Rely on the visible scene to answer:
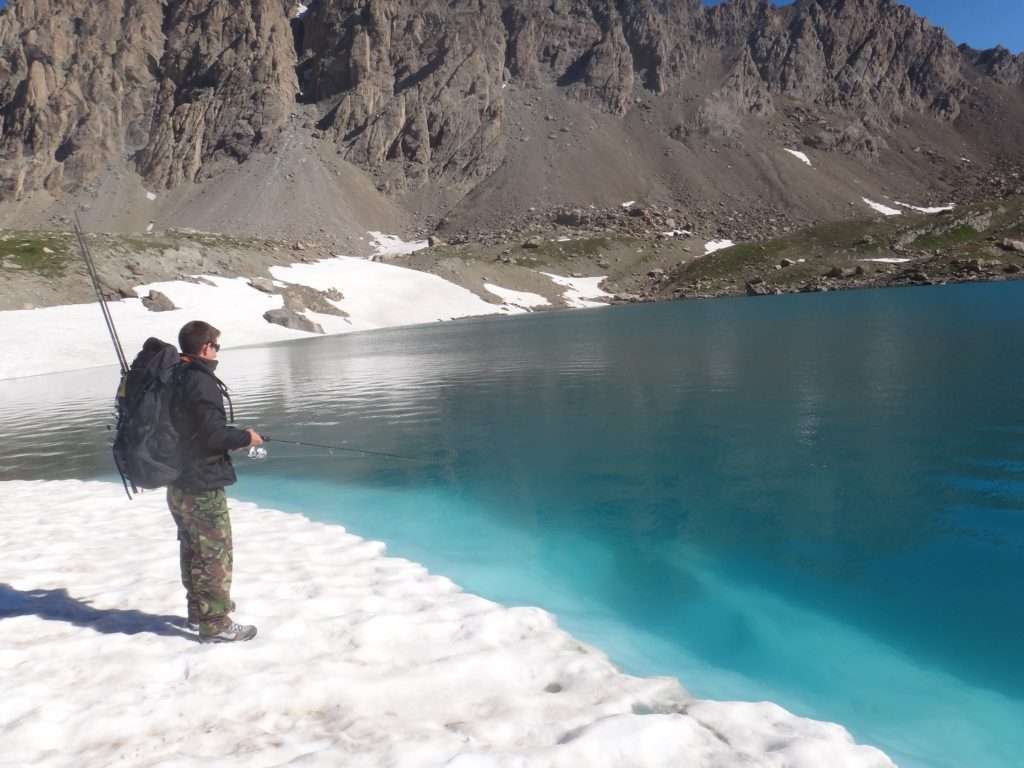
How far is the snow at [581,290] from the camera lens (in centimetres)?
11781

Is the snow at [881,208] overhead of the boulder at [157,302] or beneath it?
overhead

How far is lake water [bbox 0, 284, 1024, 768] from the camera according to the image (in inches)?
266

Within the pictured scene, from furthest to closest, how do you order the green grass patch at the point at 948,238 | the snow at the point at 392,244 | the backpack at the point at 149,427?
1. the snow at the point at 392,244
2. the green grass patch at the point at 948,238
3. the backpack at the point at 149,427

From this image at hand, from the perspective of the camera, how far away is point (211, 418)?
621 centimetres

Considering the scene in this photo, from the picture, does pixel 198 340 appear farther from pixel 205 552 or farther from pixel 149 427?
pixel 205 552

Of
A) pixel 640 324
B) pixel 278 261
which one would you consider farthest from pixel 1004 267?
pixel 278 261

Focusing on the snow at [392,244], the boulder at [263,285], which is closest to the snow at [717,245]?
the snow at [392,244]

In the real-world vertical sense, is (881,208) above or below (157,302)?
above

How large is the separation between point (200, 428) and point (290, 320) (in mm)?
73350

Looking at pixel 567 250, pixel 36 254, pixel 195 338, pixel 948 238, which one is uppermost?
pixel 567 250

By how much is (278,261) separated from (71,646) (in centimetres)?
9867

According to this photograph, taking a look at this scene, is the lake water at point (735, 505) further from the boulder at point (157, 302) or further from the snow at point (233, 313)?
the boulder at point (157, 302)

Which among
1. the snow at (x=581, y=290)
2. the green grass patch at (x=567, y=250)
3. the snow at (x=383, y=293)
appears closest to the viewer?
the snow at (x=383, y=293)

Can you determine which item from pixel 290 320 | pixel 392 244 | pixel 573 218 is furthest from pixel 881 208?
pixel 290 320
